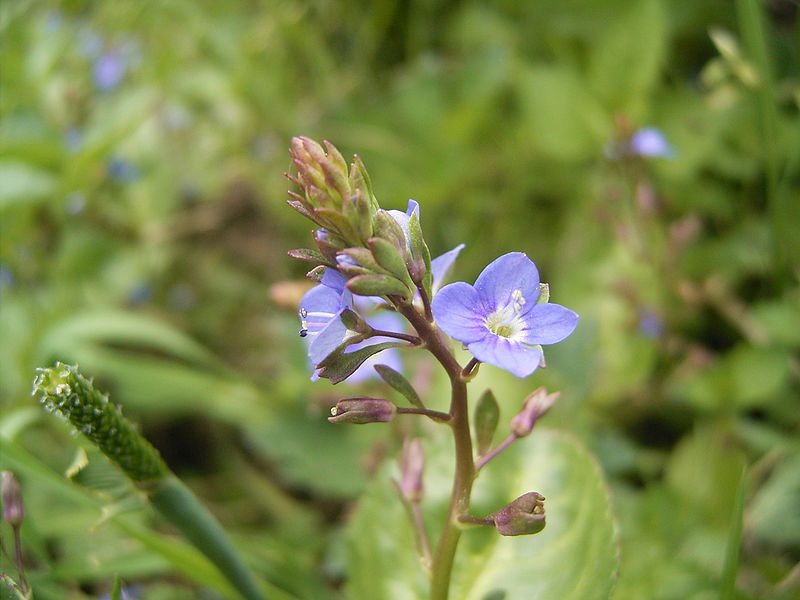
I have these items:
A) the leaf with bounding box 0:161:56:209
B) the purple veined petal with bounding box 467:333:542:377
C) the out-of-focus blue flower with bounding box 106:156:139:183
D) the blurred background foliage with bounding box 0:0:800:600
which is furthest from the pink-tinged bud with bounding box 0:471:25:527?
the out-of-focus blue flower with bounding box 106:156:139:183

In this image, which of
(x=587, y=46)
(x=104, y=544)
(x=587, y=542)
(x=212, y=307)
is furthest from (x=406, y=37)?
(x=587, y=542)

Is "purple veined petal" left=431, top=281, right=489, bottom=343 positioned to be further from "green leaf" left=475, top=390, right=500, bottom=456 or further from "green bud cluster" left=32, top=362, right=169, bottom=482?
"green bud cluster" left=32, top=362, right=169, bottom=482

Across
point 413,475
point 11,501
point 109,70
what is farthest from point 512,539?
point 109,70

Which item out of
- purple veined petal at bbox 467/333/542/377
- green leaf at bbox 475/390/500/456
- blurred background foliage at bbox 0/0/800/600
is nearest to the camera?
purple veined petal at bbox 467/333/542/377

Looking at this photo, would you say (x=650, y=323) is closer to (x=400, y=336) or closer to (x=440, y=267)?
(x=440, y=267)

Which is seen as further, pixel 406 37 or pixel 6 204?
pixel 406 37

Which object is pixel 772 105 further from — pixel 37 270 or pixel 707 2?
pixel 37 270
